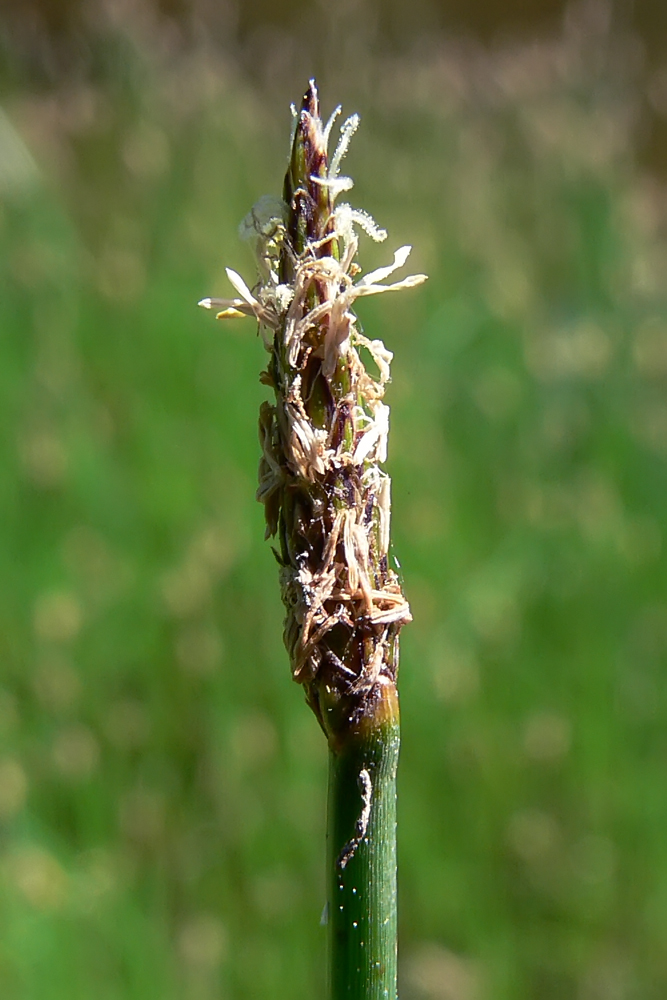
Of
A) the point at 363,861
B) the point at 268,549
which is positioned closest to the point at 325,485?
the point at 363,861

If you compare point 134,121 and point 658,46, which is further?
point 658,46

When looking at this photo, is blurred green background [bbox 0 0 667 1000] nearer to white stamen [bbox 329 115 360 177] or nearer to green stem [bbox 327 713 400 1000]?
green stem [bbox 327 713 400 1000]

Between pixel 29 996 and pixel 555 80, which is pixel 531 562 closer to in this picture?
pixel 29 996

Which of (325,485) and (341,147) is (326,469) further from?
(341,147)

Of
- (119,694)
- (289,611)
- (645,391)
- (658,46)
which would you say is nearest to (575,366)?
(645,391)

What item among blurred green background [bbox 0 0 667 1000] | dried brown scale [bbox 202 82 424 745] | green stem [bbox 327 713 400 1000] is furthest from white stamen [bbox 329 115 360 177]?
blurred green background [bbox 0 0 667 1000]

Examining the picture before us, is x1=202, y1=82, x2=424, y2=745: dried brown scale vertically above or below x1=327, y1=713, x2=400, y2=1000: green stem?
above
